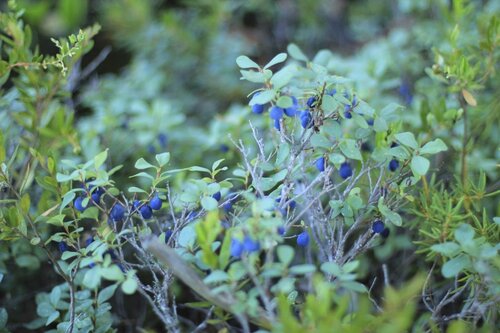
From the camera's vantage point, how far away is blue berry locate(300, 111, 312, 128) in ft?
3.72

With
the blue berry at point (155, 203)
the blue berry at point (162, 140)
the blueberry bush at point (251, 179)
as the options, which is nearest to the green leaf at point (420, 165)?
the blueberry bush at point (251, 179)

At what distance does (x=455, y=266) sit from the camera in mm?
987

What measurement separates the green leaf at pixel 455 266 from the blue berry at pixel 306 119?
0.37 metres

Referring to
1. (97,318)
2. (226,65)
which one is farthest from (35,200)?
(226,65)

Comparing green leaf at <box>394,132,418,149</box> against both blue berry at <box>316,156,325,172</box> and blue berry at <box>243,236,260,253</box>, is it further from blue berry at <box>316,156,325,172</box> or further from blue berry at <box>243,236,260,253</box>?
blue berry at <box>243,236,260,253</box>

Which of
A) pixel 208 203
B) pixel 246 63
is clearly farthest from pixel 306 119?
pixel 208 203

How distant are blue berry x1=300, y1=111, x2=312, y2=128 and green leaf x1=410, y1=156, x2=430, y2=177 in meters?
0.21

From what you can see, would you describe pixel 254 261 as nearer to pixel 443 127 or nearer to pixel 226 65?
pixel 443 127

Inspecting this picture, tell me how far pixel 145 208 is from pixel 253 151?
93cm

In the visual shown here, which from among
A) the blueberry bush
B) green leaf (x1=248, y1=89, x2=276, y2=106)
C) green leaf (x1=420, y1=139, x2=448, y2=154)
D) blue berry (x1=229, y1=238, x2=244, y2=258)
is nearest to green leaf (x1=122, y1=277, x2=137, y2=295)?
the blueberry bush

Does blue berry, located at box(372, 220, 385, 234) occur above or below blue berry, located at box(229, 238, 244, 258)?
below

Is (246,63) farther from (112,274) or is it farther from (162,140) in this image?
(162,140)

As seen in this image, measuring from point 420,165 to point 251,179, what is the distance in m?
0.48

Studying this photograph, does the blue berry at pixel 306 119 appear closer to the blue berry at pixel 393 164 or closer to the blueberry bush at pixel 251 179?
the blueberry bush at pixel 251 179
